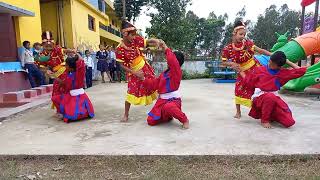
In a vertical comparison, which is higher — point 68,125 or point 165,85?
point 165,85

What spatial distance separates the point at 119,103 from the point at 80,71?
1842mm

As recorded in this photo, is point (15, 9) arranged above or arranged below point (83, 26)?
below

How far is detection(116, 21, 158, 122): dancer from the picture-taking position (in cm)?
515

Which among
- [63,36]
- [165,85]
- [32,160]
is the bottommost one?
[32,160]

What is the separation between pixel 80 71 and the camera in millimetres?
5520

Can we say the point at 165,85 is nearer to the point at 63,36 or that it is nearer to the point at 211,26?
the point at 63,36

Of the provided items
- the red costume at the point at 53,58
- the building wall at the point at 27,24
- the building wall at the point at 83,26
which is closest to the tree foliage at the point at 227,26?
the building wall at the point at 83,26

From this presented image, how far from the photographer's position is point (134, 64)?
5.23 m

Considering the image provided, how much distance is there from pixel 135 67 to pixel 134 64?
0.05m

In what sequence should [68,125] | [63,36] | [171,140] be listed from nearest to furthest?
[171,140] → [68,125] → [63,36]

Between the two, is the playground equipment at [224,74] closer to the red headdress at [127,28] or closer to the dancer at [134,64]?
the dancer at [134,64]

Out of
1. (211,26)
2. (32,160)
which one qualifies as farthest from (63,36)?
(211,26)

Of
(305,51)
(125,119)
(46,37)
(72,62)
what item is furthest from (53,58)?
(305,51)

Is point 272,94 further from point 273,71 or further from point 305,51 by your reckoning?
point 305,51
